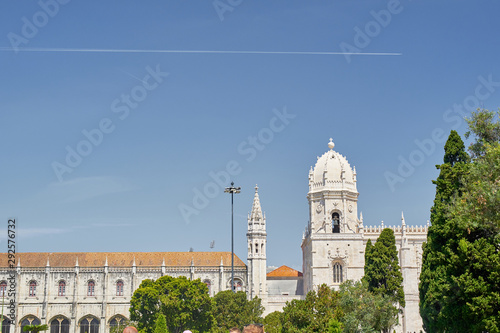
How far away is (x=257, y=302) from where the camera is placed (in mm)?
67812

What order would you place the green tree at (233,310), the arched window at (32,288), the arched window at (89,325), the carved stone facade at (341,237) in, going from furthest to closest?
the arched window at (32,288), the arched window at (89,325), the carved stone facade at (341,237), the green tree at (233,310)

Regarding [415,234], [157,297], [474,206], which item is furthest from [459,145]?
[157,297]

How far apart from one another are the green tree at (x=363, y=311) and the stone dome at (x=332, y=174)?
25164 mm

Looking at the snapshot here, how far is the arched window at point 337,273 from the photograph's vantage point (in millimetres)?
70188

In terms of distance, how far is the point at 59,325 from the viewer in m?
82.9

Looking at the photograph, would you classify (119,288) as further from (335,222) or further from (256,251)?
(335,222)

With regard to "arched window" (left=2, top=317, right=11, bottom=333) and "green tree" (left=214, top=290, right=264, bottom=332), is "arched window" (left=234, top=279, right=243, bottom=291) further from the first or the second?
"arched window" (left=2, top=317, right=11, bottom=333)

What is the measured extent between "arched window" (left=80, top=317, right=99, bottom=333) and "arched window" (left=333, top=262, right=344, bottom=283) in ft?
107

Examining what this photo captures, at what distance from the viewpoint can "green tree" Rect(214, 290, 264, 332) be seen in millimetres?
65812

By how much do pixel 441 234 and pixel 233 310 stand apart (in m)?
37.3

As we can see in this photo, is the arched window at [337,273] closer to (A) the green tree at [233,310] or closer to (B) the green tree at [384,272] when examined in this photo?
(A) the green tree at [233,310]

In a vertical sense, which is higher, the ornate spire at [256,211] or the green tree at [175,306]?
the ornate spire at [256,211]

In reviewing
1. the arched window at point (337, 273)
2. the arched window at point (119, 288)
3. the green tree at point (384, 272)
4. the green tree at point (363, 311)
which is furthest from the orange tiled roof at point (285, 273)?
the green tree at point (363, 311)

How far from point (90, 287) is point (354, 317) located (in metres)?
49.7
